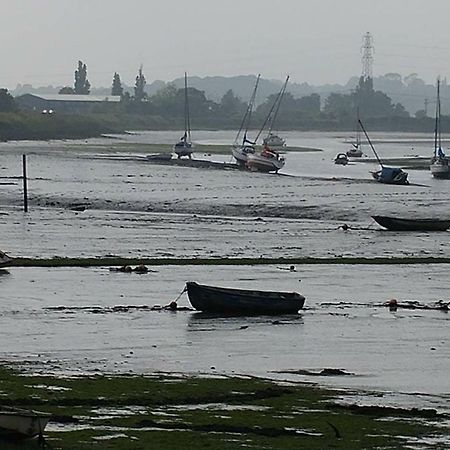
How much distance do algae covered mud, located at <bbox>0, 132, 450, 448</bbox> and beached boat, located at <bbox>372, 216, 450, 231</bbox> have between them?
0.52 metres

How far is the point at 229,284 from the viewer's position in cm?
4372

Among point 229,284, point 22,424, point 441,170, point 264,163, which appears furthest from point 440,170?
point 22,424

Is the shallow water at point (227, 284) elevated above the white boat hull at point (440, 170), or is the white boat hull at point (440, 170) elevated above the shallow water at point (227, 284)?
the shallow water at point (227, 284)

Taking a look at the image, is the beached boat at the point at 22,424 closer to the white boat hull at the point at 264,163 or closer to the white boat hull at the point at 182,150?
the white boat hull at the point at 264,163

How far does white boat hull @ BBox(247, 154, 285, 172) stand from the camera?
120 meters

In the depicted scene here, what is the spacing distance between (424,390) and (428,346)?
6.05 m

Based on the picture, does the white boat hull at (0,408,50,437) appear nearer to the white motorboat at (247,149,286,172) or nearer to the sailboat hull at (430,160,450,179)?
the sailboat hull at (430,160,450,179)

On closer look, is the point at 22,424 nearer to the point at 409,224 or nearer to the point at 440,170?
the point at 409,224

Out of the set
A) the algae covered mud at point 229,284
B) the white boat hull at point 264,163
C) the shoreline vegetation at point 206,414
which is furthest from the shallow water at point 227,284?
the white boat hull at point 264,163

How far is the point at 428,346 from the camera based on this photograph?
33.9 metres

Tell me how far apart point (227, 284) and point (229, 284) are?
0.09 metres

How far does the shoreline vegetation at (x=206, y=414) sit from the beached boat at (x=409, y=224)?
3823cm

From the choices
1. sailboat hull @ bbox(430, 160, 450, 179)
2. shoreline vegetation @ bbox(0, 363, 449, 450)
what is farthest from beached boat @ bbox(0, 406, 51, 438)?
sailboat hull @ bbox(430, 160, 450, 179)

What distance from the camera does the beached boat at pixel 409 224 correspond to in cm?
6562
